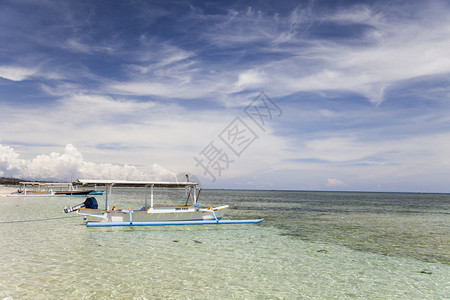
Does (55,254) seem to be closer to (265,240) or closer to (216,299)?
(216,299)

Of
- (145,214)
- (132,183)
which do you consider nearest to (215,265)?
(145,214)

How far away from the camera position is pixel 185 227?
83.1ft

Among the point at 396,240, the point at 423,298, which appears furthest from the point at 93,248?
the point at 396,240

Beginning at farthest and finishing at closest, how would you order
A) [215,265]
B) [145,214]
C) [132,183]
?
1. [145,214]
2. [132,183]
3. [215,265]

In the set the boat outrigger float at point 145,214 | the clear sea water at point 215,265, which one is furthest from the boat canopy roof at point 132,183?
the clear sea water at point 215,265

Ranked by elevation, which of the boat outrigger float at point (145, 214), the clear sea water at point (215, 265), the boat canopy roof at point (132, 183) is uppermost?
the boat canopy roof at point (132, 183)

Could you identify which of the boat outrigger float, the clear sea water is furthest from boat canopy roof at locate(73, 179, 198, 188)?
the clear sea water

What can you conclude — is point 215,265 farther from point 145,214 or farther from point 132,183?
point 132,183

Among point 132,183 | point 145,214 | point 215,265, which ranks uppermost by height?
point 132,183

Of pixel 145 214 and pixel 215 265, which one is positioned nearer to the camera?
pixel 215 265

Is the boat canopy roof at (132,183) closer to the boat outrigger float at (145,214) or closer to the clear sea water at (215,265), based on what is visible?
the boat outrigger float at (145,214)

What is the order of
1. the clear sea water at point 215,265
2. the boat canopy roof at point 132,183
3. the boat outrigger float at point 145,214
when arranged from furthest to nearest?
the boat outrigger float at point 145,214 < the boat canopy roof at point 132,183 < the clear sea water at point 215,265

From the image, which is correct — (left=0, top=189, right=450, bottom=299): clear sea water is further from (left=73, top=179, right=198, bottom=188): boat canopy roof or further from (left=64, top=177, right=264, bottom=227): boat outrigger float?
(left=73, top=179, right=198, bottom=188): boat canopy roof

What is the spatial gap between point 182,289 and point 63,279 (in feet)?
14.4
